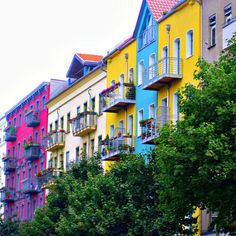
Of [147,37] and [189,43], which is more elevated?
[147,37]

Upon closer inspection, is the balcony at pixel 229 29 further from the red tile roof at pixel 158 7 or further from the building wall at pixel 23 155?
the building wall at pixel 23 155

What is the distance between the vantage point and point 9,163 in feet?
296

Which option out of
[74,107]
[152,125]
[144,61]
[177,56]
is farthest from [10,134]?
[177,56]

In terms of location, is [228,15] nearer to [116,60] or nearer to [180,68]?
[180,68]

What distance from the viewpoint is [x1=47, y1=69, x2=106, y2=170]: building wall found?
210 ft

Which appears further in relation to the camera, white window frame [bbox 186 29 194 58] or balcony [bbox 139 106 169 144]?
balcony [bbox 139 106 169 144]

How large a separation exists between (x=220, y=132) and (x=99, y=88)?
33.3 metres

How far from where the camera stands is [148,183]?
43062 millimetres

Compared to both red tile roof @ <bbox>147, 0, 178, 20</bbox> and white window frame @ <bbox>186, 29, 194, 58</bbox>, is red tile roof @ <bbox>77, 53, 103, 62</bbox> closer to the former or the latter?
red tile roof @ <bbox>147, 0, 178, 20</bbox>

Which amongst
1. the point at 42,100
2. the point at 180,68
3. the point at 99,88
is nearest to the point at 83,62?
the point at 99,88

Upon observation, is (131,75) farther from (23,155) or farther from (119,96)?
(23,155)

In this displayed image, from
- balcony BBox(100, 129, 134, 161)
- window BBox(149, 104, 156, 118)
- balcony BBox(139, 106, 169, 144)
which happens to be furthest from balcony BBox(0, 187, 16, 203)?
balcony BBox(139, 106, 169, 144)

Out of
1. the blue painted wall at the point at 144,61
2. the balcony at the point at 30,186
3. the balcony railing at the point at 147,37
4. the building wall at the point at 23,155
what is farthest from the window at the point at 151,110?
the balcony at the point at 30,186

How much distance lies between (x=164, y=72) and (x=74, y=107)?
21.2 metres
